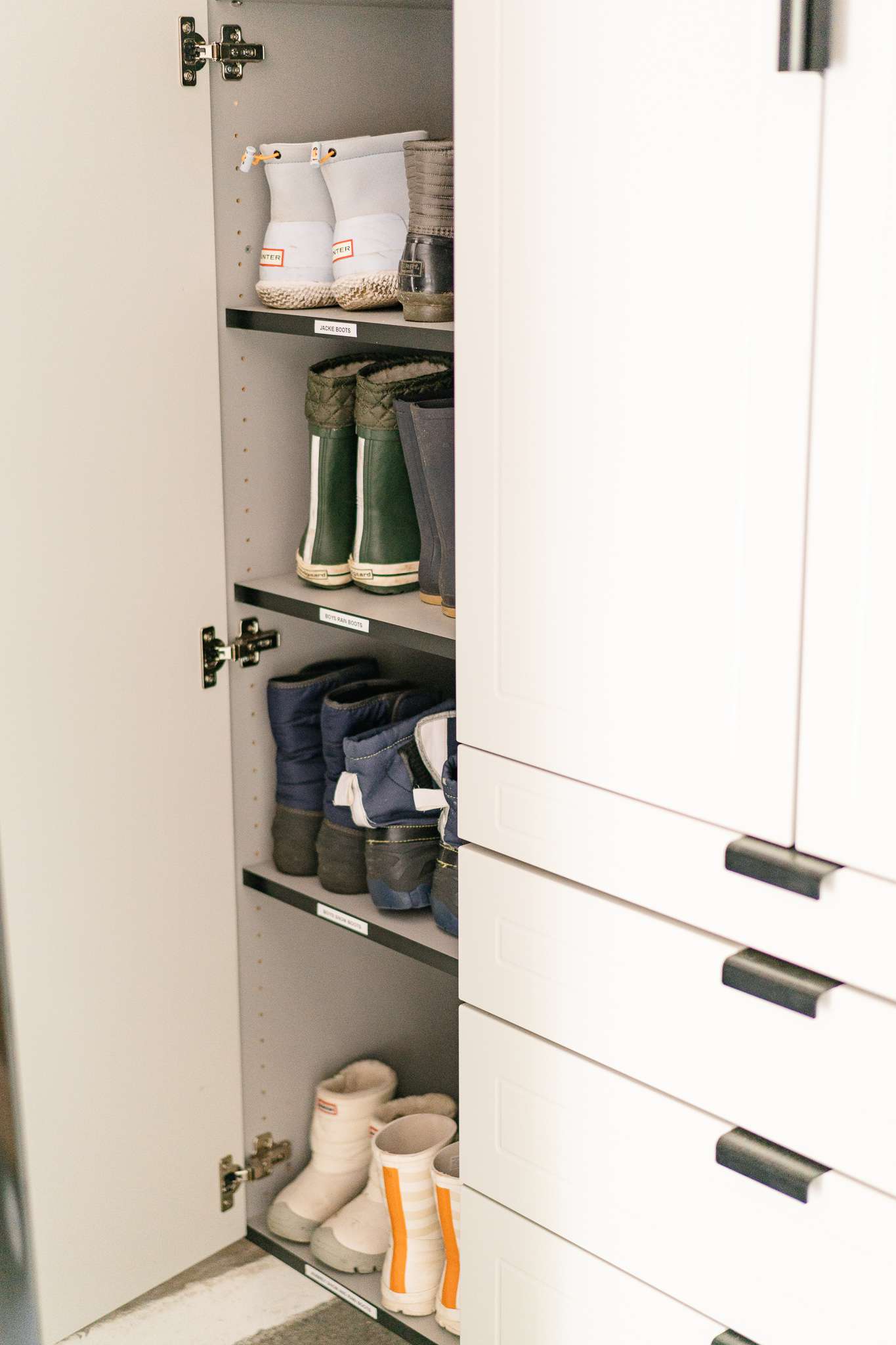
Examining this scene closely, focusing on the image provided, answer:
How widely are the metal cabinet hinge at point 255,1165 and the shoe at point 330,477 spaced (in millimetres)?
887

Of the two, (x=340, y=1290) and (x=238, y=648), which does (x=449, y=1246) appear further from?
(x=238, y=648)

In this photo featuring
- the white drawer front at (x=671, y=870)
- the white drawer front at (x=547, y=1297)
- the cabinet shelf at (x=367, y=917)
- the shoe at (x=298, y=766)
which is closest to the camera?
the white drawer front at (x=671, y=870)

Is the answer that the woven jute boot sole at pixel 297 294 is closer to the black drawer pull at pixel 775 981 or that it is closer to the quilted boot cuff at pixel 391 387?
the quilted boot cuff at pixel 391 387

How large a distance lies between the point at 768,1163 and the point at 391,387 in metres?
1.07

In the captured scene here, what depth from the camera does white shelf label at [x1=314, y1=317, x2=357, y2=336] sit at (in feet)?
5.92

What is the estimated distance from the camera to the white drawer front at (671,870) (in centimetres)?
133

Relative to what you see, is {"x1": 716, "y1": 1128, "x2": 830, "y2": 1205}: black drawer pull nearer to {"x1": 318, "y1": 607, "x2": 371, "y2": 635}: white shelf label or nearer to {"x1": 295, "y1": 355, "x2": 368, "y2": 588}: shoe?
{"x1": 318, "y1": 607, "x2": 371, "y2": 635}: white shelf label

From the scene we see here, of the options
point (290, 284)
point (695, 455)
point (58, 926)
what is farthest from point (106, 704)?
point (695, 455)

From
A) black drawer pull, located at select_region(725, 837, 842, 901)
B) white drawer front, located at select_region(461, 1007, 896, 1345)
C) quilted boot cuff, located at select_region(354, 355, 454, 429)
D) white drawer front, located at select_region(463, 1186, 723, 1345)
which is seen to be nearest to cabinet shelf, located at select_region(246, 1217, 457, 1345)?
white drawer front, located at select_region(463, 1186, 723, 1345)

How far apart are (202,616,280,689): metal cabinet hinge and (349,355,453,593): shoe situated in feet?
0.61

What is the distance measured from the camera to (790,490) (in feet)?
4.28

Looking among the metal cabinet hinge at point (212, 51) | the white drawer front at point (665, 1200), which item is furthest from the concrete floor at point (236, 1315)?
the metal cabinet hinge at point (212, 51)

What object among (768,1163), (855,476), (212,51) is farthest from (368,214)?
(768,1163)

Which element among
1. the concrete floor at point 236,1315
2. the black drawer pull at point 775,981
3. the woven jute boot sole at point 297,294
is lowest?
the concrete floor at point 236,1315
